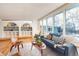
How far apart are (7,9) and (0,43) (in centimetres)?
51

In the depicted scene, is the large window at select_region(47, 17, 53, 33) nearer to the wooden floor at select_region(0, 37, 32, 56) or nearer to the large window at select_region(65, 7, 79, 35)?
the large window at select_region(65, 7, 79, 35)

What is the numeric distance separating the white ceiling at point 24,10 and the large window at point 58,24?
0.16 meters

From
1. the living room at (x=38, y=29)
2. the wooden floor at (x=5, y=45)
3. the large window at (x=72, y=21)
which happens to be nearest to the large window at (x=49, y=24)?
the living room at (x=38, y=29)

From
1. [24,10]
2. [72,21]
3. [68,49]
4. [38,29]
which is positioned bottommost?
[68,49]

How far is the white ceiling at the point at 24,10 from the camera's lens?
231 cm

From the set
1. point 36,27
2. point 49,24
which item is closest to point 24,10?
point 36,27

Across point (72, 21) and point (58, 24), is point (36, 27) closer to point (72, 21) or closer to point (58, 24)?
point (58, 24)

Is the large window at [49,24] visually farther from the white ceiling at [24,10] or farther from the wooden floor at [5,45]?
the wooden floor at [5,45]

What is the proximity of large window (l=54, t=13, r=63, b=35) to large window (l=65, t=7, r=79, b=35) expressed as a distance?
9 centimetres

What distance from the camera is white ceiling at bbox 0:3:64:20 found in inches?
91.0

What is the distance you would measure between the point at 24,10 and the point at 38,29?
0.35 metres

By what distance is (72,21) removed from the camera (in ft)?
7.71

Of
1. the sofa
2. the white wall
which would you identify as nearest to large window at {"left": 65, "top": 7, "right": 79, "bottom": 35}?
the sofa

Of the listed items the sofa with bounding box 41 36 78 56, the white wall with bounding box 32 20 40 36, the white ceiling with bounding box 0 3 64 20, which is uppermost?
the white ceiling with bounding box 0 3 64 20
